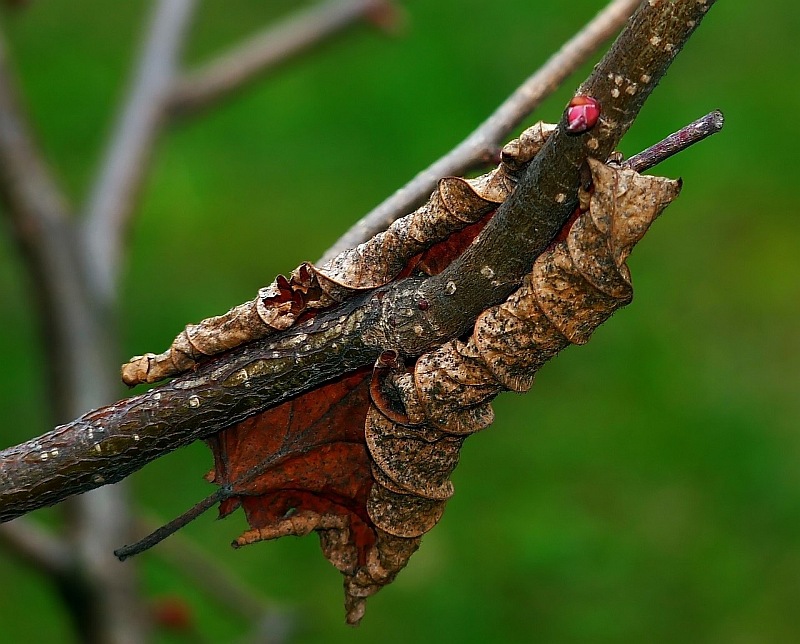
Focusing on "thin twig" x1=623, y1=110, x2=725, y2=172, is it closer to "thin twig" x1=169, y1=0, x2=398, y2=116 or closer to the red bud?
the red bud

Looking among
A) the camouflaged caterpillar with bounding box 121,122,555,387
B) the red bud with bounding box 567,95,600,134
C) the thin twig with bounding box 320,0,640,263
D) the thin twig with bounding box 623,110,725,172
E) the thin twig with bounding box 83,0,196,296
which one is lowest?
the thin twig with bounding box 623,110,725,172

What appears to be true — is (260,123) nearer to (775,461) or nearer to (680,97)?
(680,97)

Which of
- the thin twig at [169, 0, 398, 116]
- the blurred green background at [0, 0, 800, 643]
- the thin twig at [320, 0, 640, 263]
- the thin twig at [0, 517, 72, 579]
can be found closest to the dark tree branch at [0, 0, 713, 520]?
the thin twig at [320, 0, 640, 263]

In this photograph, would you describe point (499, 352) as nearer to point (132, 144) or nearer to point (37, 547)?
point (37, 547)

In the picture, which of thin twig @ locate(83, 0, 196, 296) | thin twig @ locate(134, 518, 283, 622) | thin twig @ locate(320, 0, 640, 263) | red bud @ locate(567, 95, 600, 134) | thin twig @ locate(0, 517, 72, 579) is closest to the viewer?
red bud @ locate(567, 95, 600, 134)

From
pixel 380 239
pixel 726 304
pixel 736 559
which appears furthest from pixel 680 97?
pixel 380 239

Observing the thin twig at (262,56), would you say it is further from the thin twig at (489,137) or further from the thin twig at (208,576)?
the thin twig at (489,137)
